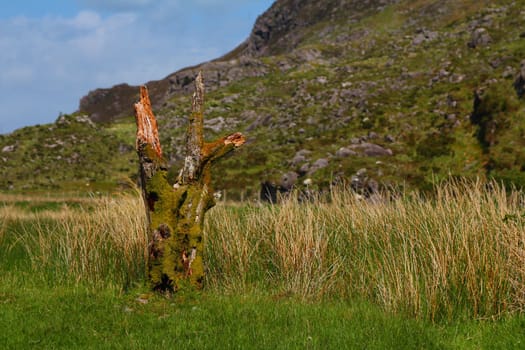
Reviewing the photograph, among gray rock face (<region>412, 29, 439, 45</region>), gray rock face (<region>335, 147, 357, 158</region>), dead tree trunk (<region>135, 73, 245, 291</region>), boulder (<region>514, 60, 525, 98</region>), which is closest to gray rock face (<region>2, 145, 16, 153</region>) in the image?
gray rock face (<region>335, 147, 357, 158</region>)

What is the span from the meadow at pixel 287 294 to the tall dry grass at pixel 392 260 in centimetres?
3

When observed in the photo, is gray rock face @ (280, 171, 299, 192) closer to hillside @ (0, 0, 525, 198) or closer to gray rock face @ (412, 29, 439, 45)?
hillside @ (0, 0, 525, 198)

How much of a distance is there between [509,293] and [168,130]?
75.0 metres

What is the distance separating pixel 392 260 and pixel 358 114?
4019 centimetres

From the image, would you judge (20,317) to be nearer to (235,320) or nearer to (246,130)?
(235,320)

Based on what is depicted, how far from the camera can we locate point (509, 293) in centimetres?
736

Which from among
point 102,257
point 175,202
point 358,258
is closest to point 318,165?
point 358,258

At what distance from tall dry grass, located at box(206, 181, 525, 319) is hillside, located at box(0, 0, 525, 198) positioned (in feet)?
9.79

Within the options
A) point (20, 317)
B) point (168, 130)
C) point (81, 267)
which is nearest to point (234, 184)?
point (81, 267)

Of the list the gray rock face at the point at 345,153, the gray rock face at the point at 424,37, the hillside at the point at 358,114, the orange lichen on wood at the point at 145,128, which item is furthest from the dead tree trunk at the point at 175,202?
the gray rock face at the point at 424,37

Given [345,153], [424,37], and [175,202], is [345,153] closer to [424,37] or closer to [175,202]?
[175,202]

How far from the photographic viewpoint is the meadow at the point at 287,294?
6.09 metres

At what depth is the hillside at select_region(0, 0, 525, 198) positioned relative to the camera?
95.4 feet

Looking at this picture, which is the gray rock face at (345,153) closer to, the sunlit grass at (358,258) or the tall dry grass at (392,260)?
the sunlit grass at (358,258)
